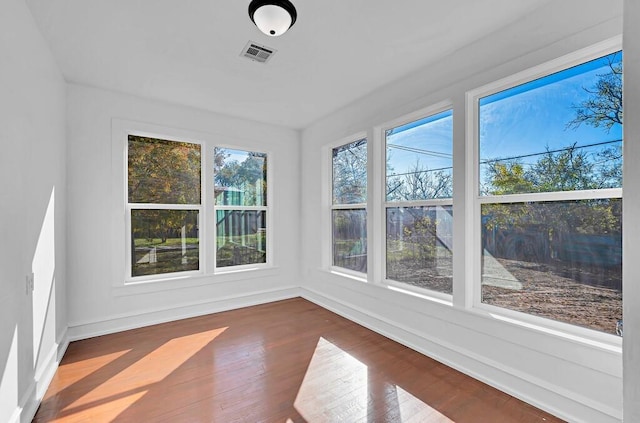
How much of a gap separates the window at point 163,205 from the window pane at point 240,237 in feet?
1.09

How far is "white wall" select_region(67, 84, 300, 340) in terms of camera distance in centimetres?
327

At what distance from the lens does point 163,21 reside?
226cm

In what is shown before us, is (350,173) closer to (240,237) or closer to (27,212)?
(240,237)

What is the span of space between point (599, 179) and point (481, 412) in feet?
5.80

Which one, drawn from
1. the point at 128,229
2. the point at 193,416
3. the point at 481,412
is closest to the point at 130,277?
the point at 128,229

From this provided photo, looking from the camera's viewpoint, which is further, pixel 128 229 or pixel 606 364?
pixel 128 229

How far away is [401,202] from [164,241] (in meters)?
3.03

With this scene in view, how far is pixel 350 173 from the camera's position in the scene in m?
4.15

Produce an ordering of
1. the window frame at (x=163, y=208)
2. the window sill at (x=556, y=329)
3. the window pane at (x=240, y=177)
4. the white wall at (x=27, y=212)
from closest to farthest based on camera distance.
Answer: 1. the white wall at (x=27, y=212)
2. the window sill at (x=556, y=329)
3. the window frame at (x=163, y=208)
4. the window pane at (x=240, y=177)

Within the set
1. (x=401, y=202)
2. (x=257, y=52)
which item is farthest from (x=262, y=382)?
(x=257, y=52)

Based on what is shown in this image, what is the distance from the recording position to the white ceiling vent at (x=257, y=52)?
2580 mm

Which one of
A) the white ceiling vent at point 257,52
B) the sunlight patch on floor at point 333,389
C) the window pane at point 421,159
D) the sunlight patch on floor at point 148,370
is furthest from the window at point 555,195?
the sunlight patch on floor at point 148,370

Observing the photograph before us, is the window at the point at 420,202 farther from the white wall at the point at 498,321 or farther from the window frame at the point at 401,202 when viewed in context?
the white wall at the point at 498,321

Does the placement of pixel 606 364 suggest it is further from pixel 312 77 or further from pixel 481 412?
pixel 312 77
